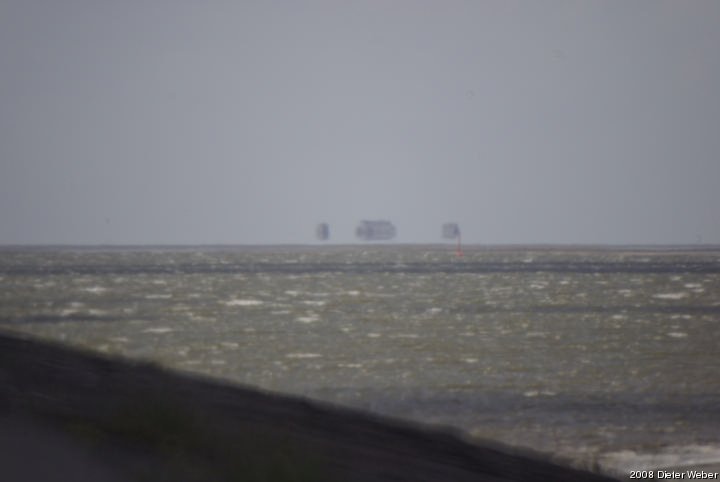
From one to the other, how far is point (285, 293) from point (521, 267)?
183 feet

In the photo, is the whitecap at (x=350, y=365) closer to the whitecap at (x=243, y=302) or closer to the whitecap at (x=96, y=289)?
the whitecap at (x=243, y=302)

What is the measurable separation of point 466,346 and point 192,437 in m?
26.8

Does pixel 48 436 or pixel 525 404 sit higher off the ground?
pixel 48 436

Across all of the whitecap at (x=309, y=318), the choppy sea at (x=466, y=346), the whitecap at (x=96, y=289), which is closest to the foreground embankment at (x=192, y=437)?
the choppy sea at (x=466, y=346)

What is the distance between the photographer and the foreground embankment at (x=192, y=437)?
900 cm

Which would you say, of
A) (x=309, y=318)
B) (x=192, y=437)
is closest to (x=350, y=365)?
(x=192, y=437)

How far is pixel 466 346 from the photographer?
37.2 metres

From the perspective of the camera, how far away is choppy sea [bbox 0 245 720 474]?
20109mm

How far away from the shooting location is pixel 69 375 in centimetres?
1519

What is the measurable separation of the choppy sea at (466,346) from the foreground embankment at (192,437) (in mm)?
2821

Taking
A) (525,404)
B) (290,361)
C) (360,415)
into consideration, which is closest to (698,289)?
(290,361)

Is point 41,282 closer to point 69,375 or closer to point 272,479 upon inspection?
point 69,375

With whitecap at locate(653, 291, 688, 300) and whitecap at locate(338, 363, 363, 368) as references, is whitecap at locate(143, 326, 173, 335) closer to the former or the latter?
whitecap at locate(338, 363, 363, 368)

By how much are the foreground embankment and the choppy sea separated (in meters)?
2.82
